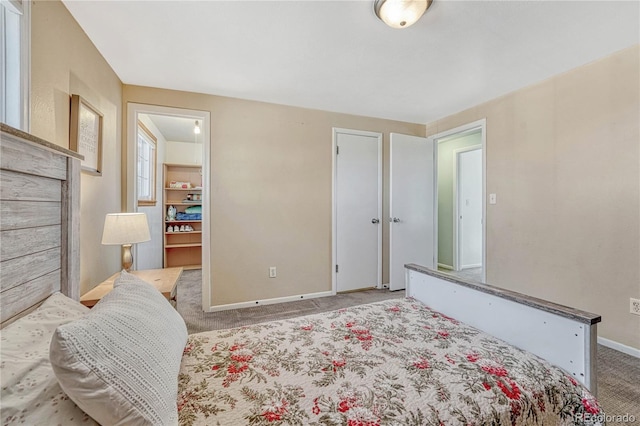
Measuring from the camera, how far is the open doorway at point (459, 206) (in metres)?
4.86

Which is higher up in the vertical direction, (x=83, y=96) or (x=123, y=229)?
(x=83, y=96)

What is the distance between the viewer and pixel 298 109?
3377 mm

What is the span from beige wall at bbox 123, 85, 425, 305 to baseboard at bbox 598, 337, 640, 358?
8.38 ft

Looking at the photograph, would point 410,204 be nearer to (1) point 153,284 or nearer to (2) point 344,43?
(2) point 344,43

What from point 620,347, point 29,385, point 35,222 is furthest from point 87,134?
point 620,347

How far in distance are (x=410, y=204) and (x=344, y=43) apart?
92.4 inches

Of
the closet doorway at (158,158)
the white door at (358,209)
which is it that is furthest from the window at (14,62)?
the white door at (358,209)

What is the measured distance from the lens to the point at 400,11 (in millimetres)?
1646

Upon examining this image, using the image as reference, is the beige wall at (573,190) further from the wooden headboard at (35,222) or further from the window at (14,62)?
the window at (14,62)

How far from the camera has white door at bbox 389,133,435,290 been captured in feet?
12.0

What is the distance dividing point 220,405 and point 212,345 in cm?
43

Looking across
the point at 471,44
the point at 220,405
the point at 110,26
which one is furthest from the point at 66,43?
the point at 471,44

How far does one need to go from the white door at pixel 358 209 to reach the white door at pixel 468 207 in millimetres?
1965

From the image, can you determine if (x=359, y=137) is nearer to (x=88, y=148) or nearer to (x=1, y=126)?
(x=88, y=148)
